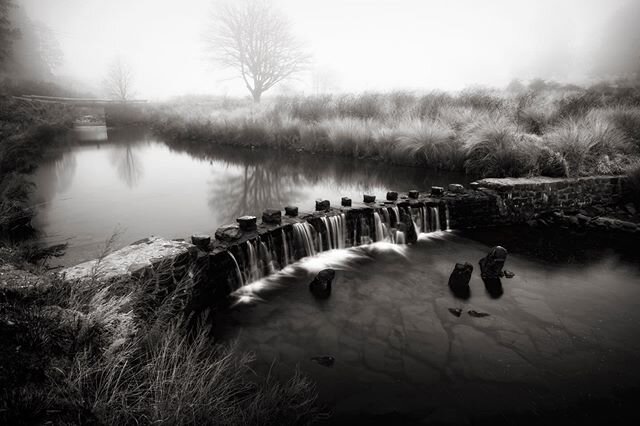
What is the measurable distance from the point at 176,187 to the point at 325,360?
7342 mm

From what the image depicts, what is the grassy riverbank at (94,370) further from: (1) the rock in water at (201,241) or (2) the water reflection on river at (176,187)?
(2) the water reflection on river at (176,187)

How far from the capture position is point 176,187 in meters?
9.09

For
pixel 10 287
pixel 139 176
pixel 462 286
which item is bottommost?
pixel 462 286

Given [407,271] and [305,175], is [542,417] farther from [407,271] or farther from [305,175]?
[305,175]

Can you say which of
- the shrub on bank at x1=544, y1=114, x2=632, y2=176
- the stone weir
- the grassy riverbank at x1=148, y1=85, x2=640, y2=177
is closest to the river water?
the stone weir

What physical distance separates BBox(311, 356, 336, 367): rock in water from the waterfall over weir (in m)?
1.75

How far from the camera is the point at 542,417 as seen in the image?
265 centimetres

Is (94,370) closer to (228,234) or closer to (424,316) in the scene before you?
(228,234)

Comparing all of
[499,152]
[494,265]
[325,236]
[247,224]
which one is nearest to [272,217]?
[247,224]

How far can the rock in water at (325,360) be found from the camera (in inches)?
126

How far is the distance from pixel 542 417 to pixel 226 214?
596 cm

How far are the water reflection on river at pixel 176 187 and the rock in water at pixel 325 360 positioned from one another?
11.8ft

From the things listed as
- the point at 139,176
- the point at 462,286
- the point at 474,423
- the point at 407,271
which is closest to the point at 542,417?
the point at 474,423

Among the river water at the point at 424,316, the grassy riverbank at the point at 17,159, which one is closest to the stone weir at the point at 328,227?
the river water at the point at 424,316
